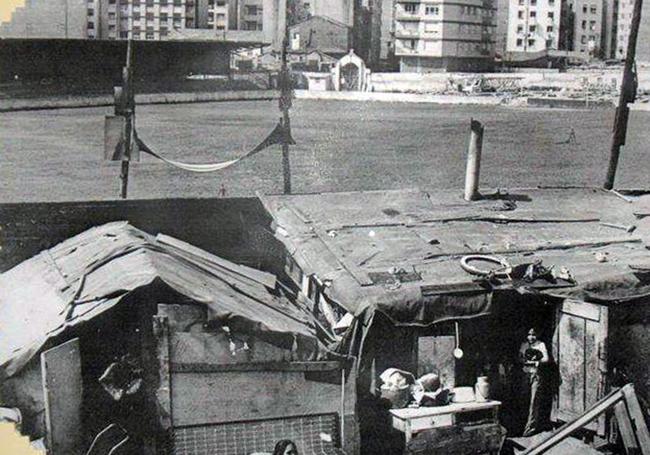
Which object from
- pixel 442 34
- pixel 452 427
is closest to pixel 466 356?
pixel 452 427

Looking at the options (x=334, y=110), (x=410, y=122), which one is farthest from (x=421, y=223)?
(x=334, y=110)

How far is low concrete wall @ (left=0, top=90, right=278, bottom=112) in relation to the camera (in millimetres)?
54969

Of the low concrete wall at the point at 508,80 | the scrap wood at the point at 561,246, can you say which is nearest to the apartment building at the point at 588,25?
the low concrete wall at the point at 508,80

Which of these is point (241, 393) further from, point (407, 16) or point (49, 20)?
point (407, 16)

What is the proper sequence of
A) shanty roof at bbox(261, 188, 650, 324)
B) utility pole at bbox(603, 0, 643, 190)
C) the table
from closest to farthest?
the table → shanty roof at bbox(261, 188, 650, 324) → utility pole at bbox(603, 0, 643, 190)

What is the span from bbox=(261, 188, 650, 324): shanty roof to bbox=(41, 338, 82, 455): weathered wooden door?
11.6 feet

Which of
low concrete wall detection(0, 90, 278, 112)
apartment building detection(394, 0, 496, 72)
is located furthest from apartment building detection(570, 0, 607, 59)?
low concrete wall detection(0, 90, 278, 112)

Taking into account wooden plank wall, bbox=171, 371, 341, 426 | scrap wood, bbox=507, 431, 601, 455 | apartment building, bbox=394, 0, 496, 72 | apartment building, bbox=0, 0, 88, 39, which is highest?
apartment building, bbox=394, 0, 496, 72

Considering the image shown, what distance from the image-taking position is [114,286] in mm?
10203

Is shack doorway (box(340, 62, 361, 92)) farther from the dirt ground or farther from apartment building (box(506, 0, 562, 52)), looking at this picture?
apartment building (box(506, 0, 562, 52))

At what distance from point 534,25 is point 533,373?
102273 mm

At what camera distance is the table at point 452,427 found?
10648mm

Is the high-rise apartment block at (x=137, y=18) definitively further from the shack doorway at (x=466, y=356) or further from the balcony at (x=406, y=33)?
the shack doorway at (x=466, y=356)

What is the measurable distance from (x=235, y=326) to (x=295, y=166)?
40023mm
